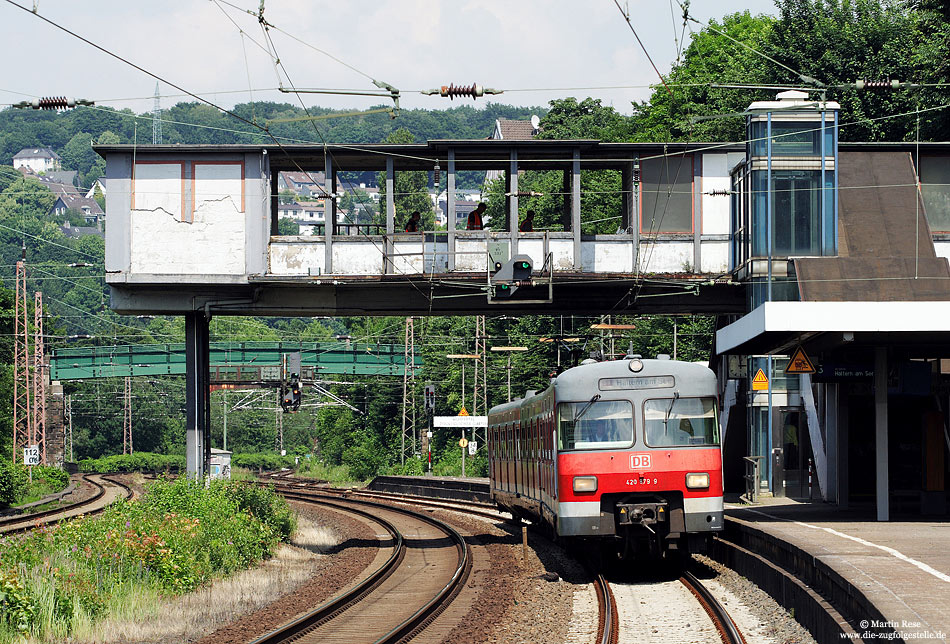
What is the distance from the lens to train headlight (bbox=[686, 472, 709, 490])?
17391 mm

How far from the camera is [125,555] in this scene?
17.7 m

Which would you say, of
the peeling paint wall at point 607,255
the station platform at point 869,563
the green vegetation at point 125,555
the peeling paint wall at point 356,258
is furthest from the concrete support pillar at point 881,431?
the green vegetation at point 125,555

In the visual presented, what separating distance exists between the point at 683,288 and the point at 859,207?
3.86 m

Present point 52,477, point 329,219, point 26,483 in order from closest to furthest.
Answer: point 329,219
point 26,483
point 52,477

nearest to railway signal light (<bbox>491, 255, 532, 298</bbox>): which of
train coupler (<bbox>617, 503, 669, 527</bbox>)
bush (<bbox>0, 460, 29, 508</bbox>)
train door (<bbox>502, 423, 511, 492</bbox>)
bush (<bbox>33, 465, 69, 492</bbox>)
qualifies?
train door (<bbox>502, 423, 511, 492</bbox>)

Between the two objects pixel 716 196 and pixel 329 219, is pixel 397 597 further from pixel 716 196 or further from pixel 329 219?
pixel 716 196

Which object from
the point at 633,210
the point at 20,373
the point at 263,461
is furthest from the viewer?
the point at 263,461

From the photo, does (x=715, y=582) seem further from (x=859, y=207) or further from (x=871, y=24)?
(x=871, y=24)

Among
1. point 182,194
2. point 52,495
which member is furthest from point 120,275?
point 52,495

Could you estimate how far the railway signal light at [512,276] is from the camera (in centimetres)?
2325

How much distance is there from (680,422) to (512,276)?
Answer: 7.08 m

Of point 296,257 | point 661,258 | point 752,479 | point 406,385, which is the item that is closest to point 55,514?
point 296,257

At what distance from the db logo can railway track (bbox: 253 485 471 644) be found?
322 cm

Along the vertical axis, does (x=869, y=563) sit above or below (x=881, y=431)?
below
